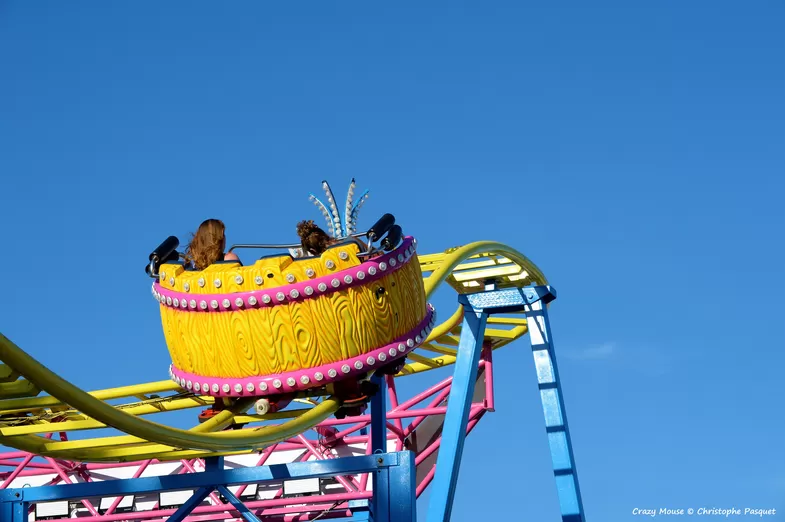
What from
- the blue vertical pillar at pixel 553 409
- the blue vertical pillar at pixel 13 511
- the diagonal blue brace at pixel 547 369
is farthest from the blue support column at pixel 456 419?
the blue vertical pillar at pixel 13 511

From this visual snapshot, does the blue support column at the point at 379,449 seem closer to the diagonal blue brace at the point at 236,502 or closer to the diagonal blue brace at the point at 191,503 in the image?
the diagonal blue brace at the point at 236,502

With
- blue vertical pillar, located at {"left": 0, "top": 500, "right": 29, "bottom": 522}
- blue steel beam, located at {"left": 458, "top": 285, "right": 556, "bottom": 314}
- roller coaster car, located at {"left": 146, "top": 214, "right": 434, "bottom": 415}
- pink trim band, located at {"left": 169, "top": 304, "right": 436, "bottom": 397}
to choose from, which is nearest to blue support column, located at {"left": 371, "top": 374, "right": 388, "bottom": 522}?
pink trim band, located at {"left": 169, "top": 304, "right": 436, "bottom": 397}

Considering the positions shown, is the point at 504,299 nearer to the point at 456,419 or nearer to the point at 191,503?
the point at 456,419

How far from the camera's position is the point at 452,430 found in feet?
26.9

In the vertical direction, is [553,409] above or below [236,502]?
above

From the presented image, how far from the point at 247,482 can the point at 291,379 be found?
25.1 inches

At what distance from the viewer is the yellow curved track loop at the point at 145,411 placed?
479 cm

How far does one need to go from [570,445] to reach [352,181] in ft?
10.9

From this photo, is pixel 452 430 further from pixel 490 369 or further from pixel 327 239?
pixel 490 369

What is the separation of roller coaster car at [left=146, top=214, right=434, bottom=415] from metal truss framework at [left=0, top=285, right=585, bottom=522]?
1.53ft

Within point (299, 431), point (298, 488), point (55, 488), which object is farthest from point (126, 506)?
point (299, 431)

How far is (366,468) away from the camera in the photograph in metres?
6.26

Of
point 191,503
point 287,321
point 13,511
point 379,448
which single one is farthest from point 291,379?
point 13,511

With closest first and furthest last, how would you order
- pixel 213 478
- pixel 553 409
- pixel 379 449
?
pixel 213 478, pixel 379 449, pixel 553 409
